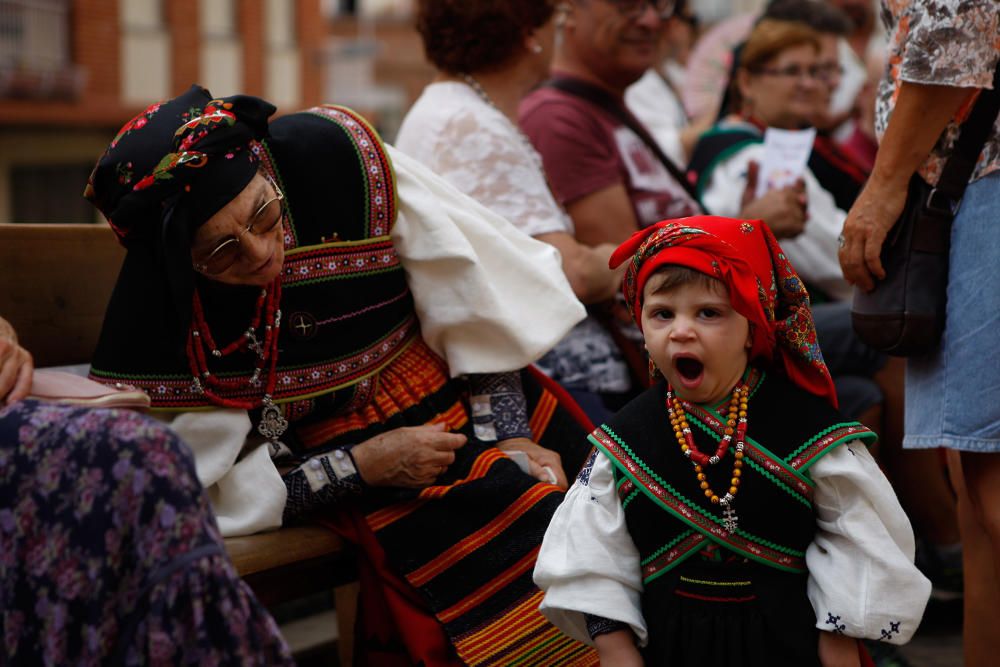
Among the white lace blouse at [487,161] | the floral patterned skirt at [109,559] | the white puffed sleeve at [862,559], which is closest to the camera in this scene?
the floral patterned skirt at [109,559]

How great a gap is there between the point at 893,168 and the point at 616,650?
3.90ft

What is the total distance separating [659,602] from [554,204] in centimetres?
153

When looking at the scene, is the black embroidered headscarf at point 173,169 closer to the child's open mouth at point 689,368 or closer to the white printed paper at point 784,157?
the child's open mouth at point 689,368

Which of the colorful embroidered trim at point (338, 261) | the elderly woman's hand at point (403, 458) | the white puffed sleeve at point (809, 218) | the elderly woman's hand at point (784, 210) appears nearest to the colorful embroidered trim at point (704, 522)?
the elderly woman's hand at point (403, 458)

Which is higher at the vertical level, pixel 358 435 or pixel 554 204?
A: pixel 554 204

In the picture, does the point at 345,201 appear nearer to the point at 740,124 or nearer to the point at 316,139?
the point at 316,139

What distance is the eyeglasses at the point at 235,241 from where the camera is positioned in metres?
2.45

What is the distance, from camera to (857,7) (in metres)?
6.79

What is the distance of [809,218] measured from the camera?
4.26 m

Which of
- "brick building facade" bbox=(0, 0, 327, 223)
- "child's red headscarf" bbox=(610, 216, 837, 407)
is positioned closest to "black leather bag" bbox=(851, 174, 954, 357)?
"child's red headscarf" bbox=(610, 216, 837, 407)

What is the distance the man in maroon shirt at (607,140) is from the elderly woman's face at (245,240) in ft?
4.53

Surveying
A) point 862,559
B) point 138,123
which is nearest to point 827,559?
point 862,559

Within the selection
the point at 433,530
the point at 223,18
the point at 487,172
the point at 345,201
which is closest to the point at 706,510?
the point at 433,530

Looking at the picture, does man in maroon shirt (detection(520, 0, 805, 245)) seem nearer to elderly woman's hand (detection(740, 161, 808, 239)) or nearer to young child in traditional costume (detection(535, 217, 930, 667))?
elderly woman's hand (detection(740, 161, 808, 239))
